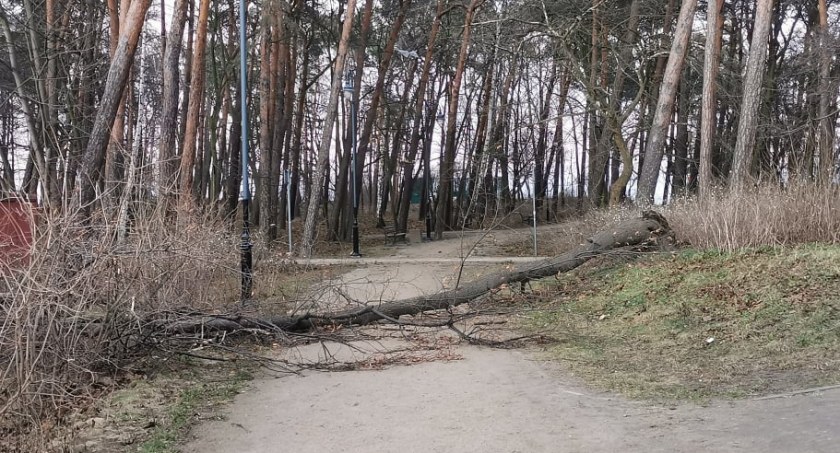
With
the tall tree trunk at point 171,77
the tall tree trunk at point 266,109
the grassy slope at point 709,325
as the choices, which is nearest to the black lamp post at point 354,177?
the tall tree trunk at point 266,109

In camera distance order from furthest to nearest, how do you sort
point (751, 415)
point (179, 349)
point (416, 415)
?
point (179, 349) < point (416, 415) < point (751, 415)

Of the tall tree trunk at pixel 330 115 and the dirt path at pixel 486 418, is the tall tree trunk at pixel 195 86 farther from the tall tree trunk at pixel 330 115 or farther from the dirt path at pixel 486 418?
the dirt path at pixel 486 418

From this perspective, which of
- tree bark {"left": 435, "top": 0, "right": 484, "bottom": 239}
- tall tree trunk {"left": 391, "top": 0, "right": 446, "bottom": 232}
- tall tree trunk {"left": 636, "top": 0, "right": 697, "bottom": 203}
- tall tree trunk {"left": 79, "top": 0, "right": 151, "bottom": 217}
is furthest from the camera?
tall tree trunk {"left": 391, "top": 0, "right": 446, "bottom": 232}

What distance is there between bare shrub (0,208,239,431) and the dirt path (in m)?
1.37

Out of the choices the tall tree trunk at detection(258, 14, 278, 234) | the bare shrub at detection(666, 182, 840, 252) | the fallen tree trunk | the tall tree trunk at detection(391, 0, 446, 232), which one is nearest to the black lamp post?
the tall tree trunk at detection(258, 14, 278, 234)

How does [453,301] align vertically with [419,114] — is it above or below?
below

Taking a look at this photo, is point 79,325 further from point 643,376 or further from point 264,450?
point 643,376

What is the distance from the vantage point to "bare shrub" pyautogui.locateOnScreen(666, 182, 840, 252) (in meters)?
10.4

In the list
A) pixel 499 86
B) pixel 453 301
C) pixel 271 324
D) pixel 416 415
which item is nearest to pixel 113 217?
pixel 271 324

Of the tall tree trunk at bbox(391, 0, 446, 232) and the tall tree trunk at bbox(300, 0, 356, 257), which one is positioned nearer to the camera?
the tall tree trunk at bbox(300, 0, 356, 257)

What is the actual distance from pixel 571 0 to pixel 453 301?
14.2 meters

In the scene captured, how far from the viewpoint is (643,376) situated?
7.01 meters

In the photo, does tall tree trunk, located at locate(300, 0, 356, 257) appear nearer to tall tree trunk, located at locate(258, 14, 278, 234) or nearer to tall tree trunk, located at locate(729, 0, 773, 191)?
Answer: tall tree trunk, located at locate(258, 14, 278, 234)

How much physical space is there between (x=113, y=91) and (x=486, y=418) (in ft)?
31.4
